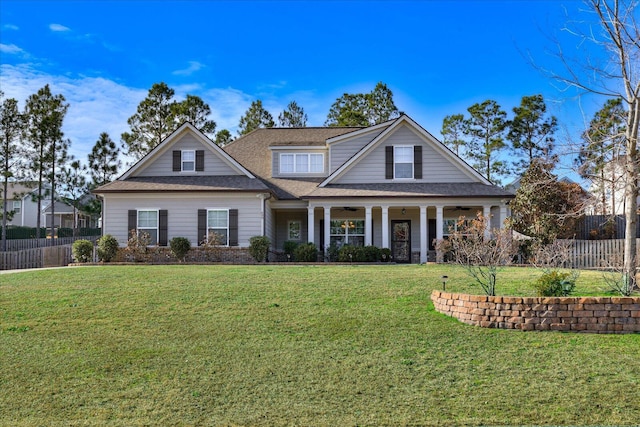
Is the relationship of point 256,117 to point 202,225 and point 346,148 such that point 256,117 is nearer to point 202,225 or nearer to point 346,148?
point 346,148

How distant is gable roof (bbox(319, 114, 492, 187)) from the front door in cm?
334

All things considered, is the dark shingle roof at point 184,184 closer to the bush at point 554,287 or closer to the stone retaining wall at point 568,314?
the bush at point 554,287

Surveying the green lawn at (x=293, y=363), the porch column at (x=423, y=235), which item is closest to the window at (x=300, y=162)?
the porch column at (x=423, y=235)

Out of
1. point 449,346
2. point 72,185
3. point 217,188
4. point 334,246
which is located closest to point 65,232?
point 72,185

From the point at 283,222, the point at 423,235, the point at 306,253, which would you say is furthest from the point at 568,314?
the point at 283,222

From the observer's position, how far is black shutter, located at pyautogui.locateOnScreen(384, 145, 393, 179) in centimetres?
2555

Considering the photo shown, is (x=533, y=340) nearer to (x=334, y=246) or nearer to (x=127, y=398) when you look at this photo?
(x=127, y=398)

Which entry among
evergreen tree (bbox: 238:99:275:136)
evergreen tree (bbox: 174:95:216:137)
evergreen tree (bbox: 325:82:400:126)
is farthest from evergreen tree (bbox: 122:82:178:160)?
evergreen tree (bbox: 325:82:400:126)

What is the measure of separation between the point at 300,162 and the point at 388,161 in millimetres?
4566

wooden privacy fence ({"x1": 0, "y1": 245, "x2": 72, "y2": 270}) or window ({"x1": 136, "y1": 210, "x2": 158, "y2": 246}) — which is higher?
window ({"x1": 136, "y1": 210, "x2": 158, "y2": 246})

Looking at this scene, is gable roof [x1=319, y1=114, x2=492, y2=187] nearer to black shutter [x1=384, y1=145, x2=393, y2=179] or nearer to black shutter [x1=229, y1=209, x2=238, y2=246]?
black shutter [x1=384, y1=145, x2=393, y2=179]

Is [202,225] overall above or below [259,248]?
above

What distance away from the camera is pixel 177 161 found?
85.4 feet

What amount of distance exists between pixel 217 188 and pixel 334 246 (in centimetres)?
531
